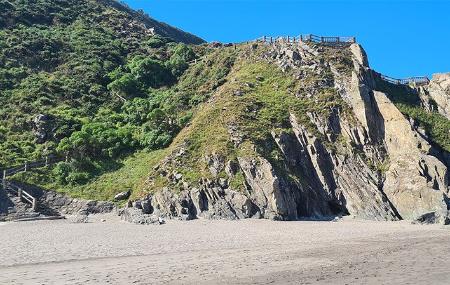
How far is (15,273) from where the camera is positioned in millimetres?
15797

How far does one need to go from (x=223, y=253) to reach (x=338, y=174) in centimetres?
2245

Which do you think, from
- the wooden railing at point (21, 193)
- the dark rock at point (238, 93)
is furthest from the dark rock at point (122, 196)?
the dark rock at point (238, 93)

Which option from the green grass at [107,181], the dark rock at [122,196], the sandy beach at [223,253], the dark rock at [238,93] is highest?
the dark rock at [238,93]

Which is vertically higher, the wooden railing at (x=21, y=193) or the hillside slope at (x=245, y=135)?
A: the hillside slope at (x=245, y=135)

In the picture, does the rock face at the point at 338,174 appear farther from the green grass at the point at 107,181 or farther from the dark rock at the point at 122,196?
the dark rock at the point at 122,196

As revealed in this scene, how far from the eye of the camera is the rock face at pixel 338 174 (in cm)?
3594

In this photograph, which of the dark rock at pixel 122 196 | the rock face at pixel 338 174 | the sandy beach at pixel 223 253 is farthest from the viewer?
the dark rock at pixel 122 196

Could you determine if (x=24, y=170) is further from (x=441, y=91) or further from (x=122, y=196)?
(x=441, y=91)

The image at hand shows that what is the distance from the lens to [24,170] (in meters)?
41.3

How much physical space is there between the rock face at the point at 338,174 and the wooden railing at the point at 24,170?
987cm

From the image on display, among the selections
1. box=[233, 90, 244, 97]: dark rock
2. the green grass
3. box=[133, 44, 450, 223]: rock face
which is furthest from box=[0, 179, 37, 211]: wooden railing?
box=[233, 90, 244, 97]: dark rock

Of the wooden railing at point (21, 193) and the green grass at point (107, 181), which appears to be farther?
the green grass at point (107, 181)

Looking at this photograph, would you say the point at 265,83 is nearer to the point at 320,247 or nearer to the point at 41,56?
the point at 320,247

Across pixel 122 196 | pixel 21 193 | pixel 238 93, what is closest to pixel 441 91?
pixel 238 93
